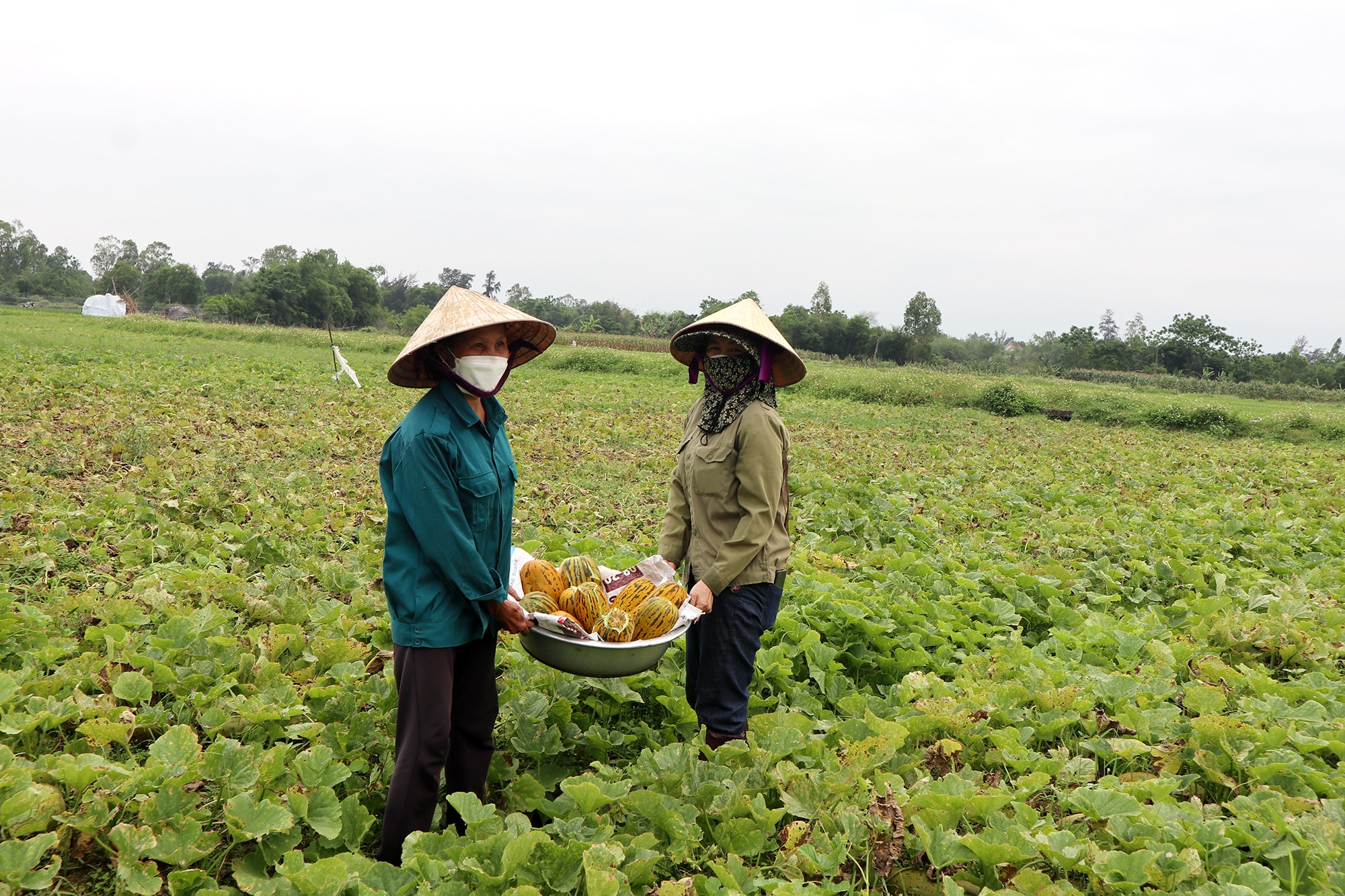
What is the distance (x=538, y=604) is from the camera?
2859 millimetres

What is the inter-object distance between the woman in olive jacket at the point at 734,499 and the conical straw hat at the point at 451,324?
2.34 ft

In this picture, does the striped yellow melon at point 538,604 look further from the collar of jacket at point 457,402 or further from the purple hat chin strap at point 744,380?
the purple hat chin strap at point 744,380

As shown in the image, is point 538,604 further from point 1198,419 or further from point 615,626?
point 1198,419

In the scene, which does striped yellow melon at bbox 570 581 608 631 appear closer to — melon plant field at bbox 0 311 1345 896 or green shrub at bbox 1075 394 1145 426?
melon plant field at bbox 0 311 1345 896

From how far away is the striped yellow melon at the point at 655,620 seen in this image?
279 centimetres

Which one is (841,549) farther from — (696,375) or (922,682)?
(696,375)

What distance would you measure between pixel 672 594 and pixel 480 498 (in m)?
0.82

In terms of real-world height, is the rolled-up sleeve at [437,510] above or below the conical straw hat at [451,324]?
below

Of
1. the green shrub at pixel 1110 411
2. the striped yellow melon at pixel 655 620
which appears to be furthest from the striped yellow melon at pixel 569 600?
the green shrub at pixel 1110 411

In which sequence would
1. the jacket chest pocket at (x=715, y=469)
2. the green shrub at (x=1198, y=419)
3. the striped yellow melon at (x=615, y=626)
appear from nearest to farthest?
the striped yellow melon at (x=615, y=626)
the jacket chest pocket at (x=715, y=469)
the green shrub at (x=1198, y=419)

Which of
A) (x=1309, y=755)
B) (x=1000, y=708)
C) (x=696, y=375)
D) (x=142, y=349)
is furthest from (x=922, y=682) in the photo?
(x=142, y=349)

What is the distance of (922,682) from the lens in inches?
150

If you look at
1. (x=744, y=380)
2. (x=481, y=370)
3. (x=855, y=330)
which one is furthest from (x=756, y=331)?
(x=855, y=330)

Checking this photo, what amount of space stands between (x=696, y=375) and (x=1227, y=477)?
11315 mm
